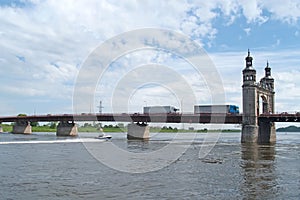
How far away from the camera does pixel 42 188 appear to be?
1145 inches

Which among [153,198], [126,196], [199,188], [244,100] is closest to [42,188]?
[126,196]

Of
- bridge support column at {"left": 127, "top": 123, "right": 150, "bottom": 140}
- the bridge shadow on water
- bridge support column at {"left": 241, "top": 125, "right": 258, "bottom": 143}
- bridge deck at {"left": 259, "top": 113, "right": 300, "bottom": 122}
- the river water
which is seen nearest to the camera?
the river water

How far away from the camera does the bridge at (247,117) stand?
10894 cm

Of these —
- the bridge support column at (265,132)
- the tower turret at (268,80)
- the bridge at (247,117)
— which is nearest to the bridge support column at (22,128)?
the bridge at (247,117)

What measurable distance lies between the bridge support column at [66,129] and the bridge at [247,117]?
18.5ft

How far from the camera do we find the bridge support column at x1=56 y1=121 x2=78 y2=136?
164250mm

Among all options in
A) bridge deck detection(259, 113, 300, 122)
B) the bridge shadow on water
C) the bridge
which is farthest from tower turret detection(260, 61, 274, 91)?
the bridge shadow on water

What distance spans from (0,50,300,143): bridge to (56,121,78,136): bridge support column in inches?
222

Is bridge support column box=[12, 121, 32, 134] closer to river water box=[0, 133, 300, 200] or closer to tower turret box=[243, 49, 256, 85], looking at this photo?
tower turret box=[243, 49, 256, 85]

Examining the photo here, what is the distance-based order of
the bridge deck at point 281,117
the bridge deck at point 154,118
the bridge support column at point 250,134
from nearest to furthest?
the bridge deck at point 281,117 → the bridge support column at point 250,134 → the bridge deck at point 154,118

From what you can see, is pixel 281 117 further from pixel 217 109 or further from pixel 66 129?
pixel 66 129

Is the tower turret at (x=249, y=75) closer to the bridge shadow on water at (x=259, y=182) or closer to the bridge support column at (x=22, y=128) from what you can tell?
the bridge shadow on water at (x=259, y=182)

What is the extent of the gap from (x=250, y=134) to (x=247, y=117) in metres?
5.65

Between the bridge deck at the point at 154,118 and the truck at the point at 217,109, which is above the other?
the truck at the point at 217,109
